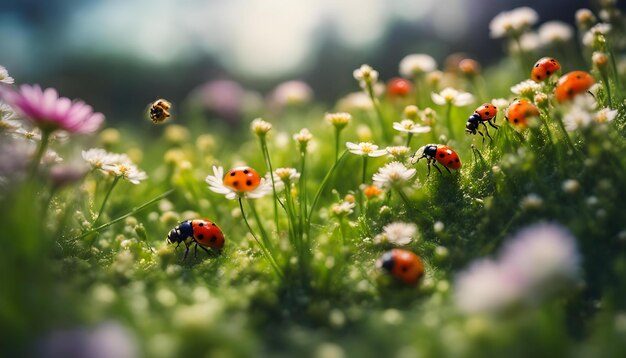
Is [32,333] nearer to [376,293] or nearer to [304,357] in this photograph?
[304,357]

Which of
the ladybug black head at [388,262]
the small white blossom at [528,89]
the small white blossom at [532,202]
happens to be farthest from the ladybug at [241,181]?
the small white blossom at [528,89]

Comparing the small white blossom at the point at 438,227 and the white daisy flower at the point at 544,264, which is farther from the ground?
the small white blossom at the point at 438,227

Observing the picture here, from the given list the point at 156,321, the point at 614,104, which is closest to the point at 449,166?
the point at 614,104

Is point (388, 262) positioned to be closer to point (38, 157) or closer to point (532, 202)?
point (532, 202)

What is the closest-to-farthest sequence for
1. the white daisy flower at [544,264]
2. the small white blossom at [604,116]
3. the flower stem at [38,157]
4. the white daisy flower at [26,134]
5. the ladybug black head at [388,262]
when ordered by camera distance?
the white daisy flower at [544,264] → the flower stem at [38,157] → the ladybug black head at [388,262] → the small white blossom at [604,116] → the white daisy flower at [26,134]

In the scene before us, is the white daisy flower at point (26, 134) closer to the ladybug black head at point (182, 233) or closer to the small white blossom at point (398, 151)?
the ladybug black head at point (182, 233)

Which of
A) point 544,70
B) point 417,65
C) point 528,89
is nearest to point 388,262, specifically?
Result: point 528,89
